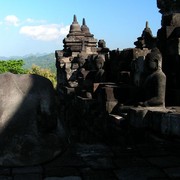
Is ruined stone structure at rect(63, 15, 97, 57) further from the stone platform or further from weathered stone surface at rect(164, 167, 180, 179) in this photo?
weathered stone surface at rect(164, 167, 180, 179)

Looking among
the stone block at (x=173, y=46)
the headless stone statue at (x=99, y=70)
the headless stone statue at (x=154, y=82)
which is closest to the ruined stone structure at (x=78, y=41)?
the headless stone statue at (x=99, y=70)

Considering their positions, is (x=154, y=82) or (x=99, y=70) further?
(x=99, y=70)

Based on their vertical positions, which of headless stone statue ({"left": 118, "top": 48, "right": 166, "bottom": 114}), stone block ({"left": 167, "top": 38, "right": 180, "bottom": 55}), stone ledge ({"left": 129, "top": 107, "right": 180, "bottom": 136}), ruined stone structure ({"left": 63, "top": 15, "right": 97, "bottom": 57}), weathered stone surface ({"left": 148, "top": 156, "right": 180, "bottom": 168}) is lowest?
weathered stone surface ({"left": 148, "top": 156, "right": 180, "bottom": 168})

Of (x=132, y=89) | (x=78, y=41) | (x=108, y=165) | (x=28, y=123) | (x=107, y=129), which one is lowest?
(x=107, y=129)

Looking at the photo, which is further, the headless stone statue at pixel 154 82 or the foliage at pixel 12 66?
the foliage at pixel 12 66

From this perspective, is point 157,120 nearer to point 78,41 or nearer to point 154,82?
point 154,82

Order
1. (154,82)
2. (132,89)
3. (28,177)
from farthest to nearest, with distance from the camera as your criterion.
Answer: (132,89)
(154,82)
(28,177)

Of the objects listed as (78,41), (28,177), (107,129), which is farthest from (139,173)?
(78,41)

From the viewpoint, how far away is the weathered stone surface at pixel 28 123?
3.81 metres

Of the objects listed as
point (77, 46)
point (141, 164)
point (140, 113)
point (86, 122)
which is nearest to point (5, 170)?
point (141, 164)

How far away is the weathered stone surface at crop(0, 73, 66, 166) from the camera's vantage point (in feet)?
12.5

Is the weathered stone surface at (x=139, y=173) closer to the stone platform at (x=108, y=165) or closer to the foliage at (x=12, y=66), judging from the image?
the stone platform at (x=108, y=165)

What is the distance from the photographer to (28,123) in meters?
3.91

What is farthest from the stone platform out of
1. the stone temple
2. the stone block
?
the stone block
